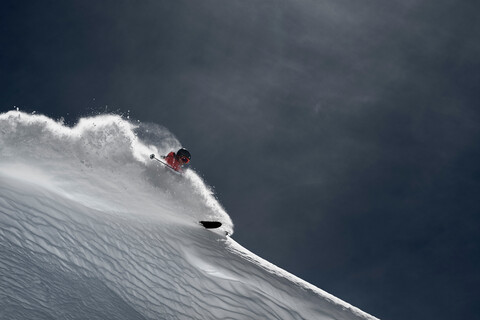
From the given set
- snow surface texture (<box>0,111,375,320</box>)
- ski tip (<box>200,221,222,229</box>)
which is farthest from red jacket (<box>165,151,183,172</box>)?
ski tip (<box>200,221,222,229</box>)

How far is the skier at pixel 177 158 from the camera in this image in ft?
82.4

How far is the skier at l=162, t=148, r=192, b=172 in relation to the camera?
82.4 ft

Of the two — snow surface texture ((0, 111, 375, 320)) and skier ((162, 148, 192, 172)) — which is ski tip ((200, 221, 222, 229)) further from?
skier ((162, 148, 192, 172))

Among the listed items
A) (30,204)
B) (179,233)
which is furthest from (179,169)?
(30,204)

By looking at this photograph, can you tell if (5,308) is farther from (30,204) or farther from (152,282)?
(30,204)

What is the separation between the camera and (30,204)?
9.73 meters

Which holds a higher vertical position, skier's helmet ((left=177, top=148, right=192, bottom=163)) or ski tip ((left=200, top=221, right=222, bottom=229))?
skier's helmet ((left=177, top=148, right=192, bottom=163))

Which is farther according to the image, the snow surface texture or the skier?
the skier

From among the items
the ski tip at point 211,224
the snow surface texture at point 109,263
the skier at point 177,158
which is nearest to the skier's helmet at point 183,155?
the skier at point 177,158

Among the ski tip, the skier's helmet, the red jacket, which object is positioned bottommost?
the ski tip

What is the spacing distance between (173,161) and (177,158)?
0.35 m

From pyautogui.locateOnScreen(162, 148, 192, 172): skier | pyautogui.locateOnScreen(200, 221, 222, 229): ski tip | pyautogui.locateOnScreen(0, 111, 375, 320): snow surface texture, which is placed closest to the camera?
pyautogui.locateOnScreen(0, 111, 375, 320): snow surface texture

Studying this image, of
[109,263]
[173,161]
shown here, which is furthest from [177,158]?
[109,263]

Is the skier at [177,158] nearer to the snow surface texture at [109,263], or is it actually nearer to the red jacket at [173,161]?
the red jacket at [173,161]
